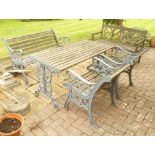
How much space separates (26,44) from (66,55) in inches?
65.7

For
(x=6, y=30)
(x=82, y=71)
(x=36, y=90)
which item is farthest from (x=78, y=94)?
(x=6, y=30)

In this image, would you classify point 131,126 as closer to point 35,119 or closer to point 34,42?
point 35,119

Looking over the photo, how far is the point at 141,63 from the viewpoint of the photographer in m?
6.93

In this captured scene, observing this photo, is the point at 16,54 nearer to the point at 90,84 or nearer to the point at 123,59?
the point at 90,84

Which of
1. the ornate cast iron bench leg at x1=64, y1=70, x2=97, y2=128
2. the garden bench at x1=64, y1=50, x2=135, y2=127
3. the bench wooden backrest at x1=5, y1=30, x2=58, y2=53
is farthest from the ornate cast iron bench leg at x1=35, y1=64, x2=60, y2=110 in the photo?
the bench wooden backrest at x1=5, y1=30, x2=58, y2=53

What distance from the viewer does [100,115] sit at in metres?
4.21

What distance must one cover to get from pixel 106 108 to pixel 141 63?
3150 millimetres

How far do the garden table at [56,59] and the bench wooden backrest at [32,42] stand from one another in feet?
3.71

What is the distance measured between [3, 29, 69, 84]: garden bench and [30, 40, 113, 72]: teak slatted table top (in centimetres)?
85

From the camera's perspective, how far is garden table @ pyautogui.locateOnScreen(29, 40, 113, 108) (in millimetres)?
4129

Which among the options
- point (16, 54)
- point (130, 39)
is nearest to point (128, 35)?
point (130, 39)

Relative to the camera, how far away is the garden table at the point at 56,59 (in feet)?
13.5

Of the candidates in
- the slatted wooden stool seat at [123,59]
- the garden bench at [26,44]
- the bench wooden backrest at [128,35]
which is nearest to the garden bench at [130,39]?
the bench wooden backrest at [128,35]

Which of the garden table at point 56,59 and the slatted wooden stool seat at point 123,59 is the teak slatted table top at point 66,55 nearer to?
the garden table at point 56,59
